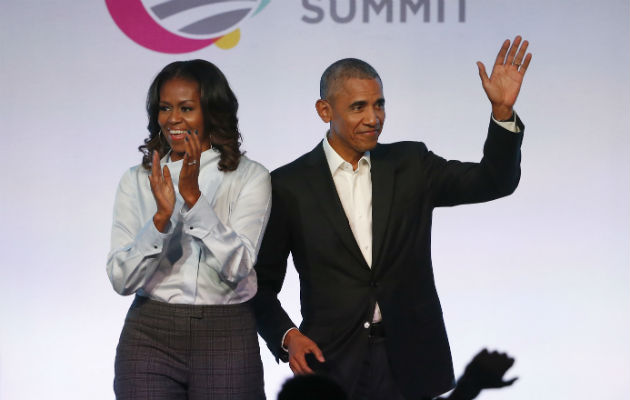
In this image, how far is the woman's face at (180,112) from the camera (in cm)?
300

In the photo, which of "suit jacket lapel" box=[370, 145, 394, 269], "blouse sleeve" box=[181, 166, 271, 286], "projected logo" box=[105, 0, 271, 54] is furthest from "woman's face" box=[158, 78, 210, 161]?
"projected logo" box=[105, 0, 271, 54]

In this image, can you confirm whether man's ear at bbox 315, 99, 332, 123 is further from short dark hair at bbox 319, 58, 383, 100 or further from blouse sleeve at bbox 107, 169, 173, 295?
blouse sleeve at bbox 107, 169, 173, 295

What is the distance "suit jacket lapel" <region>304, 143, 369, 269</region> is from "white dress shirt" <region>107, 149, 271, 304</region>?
0.60 feet

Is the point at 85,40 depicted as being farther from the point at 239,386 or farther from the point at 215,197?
the point at 239,386

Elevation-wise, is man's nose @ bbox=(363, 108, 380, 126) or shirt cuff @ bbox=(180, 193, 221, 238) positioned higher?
man's nose @ bbox=(363, 108, 380, 126)

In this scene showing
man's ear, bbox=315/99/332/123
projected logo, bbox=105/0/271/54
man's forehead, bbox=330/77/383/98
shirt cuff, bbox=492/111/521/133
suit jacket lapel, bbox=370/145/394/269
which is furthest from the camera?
projected logo, bbox=105/0/271/54

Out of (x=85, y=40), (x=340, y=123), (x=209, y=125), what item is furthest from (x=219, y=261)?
(x=85, y=40)

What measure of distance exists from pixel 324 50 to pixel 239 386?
7.32 ft

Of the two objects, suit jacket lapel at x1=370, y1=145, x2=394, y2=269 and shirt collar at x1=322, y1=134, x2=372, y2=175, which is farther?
shirt collar at x1=322, y1=134, x2=372, y2=175

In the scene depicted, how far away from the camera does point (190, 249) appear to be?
2.92 metres

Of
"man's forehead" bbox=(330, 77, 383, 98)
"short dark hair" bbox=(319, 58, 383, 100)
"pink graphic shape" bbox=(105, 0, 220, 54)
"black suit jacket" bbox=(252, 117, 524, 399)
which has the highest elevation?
"pink graphic shape" bbox=(105, 0, 220, 54)

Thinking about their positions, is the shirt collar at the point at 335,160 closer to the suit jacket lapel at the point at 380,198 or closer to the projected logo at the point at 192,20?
the suit jacket lapel at the point at 380,198

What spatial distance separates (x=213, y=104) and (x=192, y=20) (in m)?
1.77

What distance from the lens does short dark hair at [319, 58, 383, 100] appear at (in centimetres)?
323
